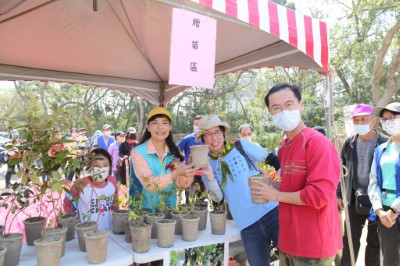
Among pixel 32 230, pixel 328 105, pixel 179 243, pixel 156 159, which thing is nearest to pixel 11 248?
pixel 32 230

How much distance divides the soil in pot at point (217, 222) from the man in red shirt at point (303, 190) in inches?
16.2

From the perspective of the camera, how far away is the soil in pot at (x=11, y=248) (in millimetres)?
1453

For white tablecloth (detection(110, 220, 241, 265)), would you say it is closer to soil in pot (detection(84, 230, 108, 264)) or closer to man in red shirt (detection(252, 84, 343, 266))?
soil in pot (detection(84, 230, 108, 264))

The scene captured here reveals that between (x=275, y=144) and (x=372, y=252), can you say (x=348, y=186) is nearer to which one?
(x=372, y=252)

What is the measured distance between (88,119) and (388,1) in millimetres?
15408

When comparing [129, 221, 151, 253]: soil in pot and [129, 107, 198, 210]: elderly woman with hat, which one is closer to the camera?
[129, 221, 151, 253]: soil in pot

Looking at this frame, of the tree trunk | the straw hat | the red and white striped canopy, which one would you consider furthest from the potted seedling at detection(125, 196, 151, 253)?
the tree trunk

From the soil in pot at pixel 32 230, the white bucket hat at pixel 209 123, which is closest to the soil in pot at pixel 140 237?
the soil in pot at pixel 32 230

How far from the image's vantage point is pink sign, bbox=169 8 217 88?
1726mm

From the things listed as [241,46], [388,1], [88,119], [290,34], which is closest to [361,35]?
[388,1]

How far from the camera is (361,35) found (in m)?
16.1

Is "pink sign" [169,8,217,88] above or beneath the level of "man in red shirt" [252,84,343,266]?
above

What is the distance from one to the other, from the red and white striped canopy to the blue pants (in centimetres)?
119

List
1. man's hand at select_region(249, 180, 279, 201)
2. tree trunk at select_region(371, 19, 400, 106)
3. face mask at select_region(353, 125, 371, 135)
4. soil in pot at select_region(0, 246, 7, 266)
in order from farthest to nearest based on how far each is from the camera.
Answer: tree trunk at select_region(371, 19, 400, 106) → face mask at select_region(353, 125, 371, 135) → man's hand at select_region(249, 180, 279, 201) → soil in pot at select_region(0, 246, 7, 266)
